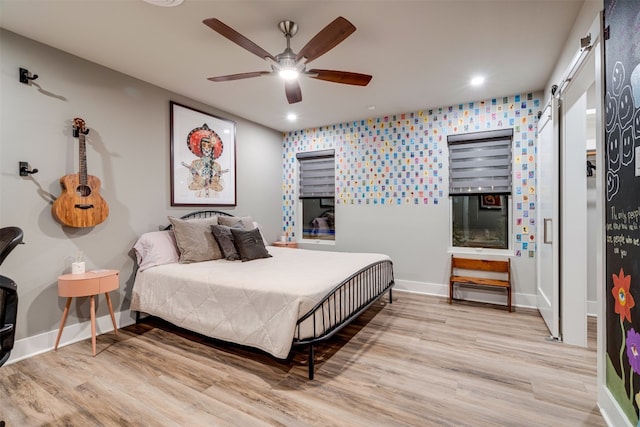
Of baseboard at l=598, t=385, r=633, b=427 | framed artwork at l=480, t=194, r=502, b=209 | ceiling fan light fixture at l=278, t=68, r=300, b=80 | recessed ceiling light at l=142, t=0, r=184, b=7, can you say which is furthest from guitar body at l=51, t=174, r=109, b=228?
framed artwork at l=480, t=194, r=502, b=209

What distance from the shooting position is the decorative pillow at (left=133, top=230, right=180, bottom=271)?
10.4 ft

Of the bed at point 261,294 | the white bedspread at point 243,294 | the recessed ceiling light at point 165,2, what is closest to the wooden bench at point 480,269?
the bed at point 261,294

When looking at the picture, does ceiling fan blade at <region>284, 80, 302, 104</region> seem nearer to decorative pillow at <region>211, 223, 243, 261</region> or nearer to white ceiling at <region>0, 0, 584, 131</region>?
white ceiling at <region>0, 0, 584, 131</region>

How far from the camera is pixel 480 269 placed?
4074 mm

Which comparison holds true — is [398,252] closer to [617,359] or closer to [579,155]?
[579,155]

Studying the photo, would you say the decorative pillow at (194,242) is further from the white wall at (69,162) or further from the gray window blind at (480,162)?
the gray window blind at (480,162)

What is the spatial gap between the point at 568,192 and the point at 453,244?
1.88 metres

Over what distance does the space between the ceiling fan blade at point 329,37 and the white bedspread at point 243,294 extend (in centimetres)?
173

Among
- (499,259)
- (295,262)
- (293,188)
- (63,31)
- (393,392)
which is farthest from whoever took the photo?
(293,188)

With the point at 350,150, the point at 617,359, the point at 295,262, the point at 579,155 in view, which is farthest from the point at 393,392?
the point at 350,150

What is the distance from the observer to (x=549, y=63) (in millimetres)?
2982

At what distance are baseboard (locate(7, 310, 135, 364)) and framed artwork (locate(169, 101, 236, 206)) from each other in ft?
4.55

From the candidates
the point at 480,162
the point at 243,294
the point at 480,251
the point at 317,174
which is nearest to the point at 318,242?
the point at 317,174

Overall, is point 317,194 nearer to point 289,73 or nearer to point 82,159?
point 289,73
